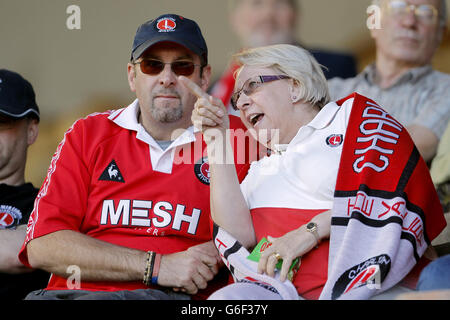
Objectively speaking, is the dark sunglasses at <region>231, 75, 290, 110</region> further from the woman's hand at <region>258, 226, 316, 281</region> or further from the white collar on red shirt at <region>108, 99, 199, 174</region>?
the woman's hand at <region>258, 226, 316, 281</region>

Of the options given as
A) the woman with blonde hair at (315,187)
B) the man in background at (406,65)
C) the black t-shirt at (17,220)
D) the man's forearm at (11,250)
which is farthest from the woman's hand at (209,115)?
the man in background at (406,65)

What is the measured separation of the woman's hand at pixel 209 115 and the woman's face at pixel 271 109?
0.22 metres

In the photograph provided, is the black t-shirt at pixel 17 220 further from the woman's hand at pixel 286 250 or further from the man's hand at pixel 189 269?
the woman's hand at pixel 286 250

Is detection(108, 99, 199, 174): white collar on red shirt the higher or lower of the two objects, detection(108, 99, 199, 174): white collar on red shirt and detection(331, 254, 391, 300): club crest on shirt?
the higher

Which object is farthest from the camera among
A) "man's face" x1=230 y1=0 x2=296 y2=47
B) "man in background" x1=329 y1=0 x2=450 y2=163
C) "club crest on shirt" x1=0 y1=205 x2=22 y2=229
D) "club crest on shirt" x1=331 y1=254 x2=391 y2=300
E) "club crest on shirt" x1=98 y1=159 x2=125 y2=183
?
"man's face" x1=230 y1=0 x2=296 y2=47

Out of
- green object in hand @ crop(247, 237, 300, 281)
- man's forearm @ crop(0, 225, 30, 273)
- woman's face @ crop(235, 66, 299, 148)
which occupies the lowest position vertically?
man's forearm @ crop(0, 225, 30, 273)

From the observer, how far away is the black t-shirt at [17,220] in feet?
9.55

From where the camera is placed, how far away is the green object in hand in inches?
85.3

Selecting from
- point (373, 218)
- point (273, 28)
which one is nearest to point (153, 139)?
point (373, 218)

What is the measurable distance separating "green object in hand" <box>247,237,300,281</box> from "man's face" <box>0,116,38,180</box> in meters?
1.48

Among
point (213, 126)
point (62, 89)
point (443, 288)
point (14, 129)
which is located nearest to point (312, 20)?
point (62, 89)

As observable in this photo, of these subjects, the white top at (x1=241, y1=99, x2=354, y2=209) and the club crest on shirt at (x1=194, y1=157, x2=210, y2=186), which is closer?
the white top at (x1=241, y1=99, x2=354, y2=209)

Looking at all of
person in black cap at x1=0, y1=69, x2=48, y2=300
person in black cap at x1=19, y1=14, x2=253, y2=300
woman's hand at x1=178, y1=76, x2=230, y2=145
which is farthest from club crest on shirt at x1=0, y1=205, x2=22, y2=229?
woman's hand at x1=178, y1=76, x2=230, y2=145

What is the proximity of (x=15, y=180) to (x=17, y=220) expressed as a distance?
263 mm
